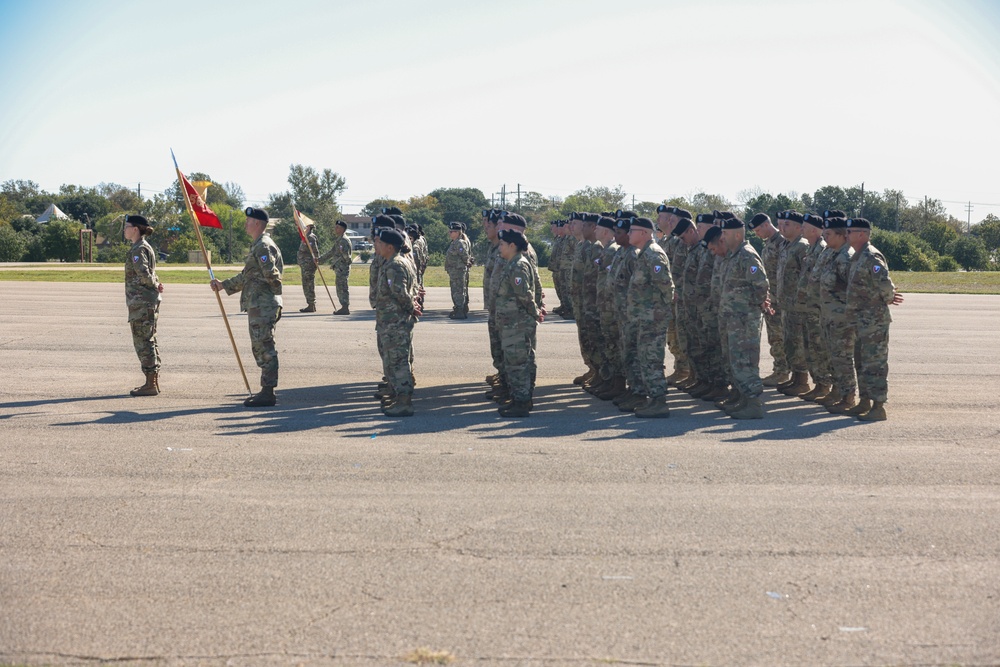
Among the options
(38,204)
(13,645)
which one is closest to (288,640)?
(13,645)

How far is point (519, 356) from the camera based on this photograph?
33.2 feet

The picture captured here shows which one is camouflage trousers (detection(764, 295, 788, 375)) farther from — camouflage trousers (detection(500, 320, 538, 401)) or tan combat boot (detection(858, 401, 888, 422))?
camouflage trousers (detection(500, 320, 538, 401))

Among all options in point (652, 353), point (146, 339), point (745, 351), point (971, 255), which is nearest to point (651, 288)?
point (652, 353)

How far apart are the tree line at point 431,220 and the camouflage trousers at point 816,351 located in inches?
1256

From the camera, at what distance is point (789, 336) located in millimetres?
11812

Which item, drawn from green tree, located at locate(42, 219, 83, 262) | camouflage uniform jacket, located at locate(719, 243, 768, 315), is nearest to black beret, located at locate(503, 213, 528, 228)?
camouflage uniform jacket, located at locate(719, 243, 768, 315)

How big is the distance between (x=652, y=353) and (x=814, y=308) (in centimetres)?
254

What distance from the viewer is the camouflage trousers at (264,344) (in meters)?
10.5

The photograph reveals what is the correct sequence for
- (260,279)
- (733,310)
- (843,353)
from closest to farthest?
1. (733,310)
2. (843,353)
3. (260,279)

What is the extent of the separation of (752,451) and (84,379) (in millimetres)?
8708

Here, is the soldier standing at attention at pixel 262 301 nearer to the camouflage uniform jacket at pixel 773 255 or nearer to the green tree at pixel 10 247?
the camouflage uniform jacket at pixel 773 255

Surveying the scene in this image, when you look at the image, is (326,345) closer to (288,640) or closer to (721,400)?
(721,400)

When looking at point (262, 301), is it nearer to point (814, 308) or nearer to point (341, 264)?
point (814, 308)

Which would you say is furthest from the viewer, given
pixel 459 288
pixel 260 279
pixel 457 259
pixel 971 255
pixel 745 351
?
pixel 971 255
